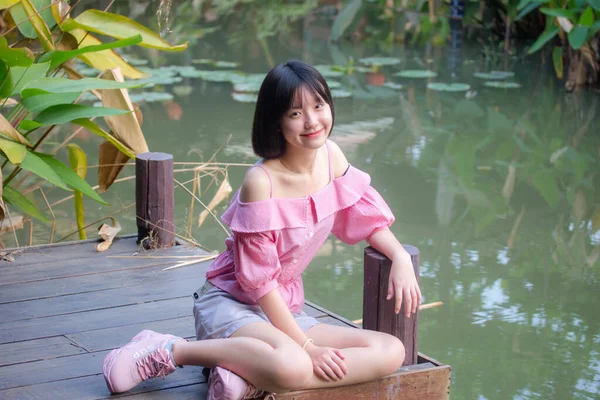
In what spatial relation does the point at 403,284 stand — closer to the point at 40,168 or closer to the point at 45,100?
the point at 40,168

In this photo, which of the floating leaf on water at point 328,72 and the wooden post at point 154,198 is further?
the floating leaf on water at point 328,72

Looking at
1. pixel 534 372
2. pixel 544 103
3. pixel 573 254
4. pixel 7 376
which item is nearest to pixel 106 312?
pixel 7 376

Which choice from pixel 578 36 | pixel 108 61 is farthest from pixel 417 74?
pixel 108 61

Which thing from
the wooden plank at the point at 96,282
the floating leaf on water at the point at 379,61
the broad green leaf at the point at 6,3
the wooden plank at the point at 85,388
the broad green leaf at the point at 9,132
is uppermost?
the broad green leaf at the point at 6,3

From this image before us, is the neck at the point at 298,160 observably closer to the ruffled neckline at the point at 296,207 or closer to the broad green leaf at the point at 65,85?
the ruffled neckline at the point at 296,207

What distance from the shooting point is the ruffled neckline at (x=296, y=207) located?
5.14ft

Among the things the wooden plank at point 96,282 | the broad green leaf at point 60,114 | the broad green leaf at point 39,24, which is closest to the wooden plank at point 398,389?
the wooden plank at point 96,282

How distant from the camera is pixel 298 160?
1636 millimetres

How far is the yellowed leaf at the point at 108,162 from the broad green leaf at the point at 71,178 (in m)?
0.29

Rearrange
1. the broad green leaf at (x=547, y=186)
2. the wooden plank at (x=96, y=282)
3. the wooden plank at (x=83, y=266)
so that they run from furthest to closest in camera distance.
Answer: the broad green leaf at (x=547, y=186) < the wooden plank at (x=83, y=266) < the wooden plank at (x=96, y=282)

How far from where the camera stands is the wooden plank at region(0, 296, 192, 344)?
1856 mm

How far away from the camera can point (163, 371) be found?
1.56 m

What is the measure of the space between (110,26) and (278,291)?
1369 mm

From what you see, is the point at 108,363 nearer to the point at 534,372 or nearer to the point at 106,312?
the point at 106,312
